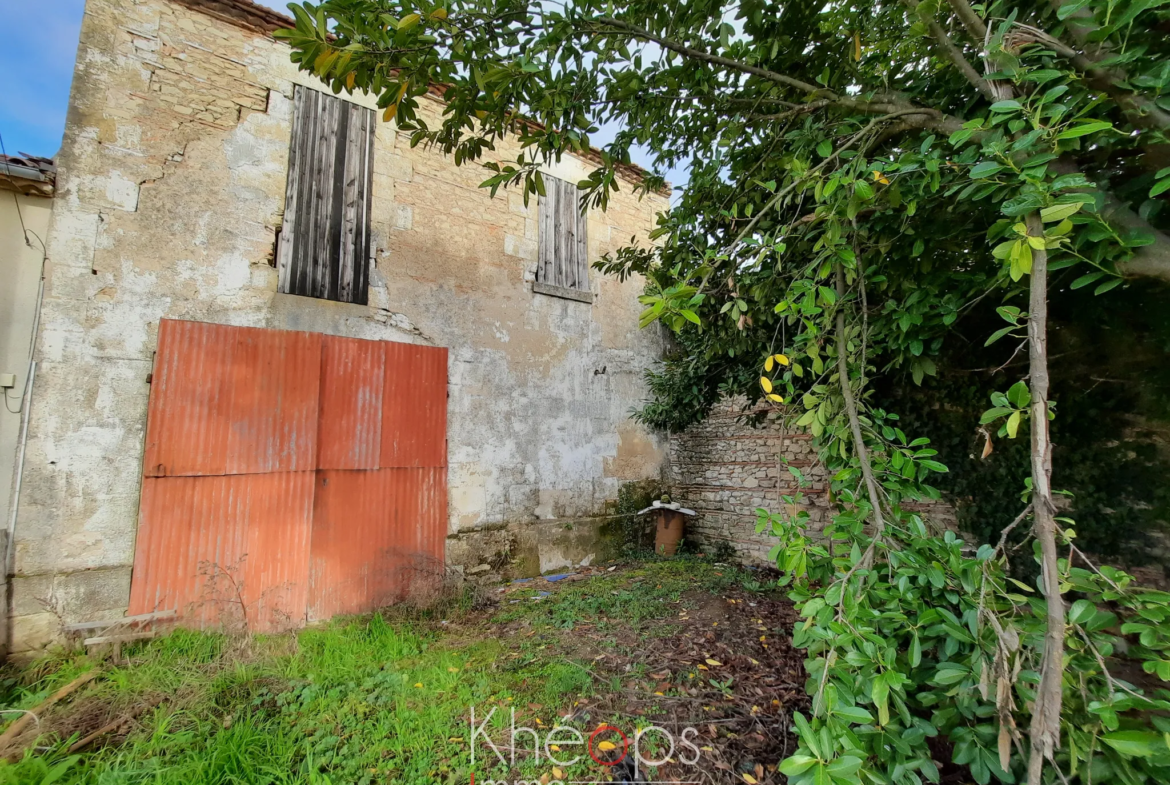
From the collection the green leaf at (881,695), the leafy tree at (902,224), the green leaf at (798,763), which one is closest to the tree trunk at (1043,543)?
the leafy tree at (902,224)

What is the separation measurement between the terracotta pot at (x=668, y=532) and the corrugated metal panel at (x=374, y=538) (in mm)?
3280

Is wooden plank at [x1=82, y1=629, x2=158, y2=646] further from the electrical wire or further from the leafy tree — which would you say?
the leafy tree

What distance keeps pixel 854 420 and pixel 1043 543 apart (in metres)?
0.88

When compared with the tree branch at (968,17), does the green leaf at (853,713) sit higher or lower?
lower

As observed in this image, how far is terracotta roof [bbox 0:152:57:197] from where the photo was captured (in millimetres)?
3455

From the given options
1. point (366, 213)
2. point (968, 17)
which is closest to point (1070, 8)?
point (968, 17)

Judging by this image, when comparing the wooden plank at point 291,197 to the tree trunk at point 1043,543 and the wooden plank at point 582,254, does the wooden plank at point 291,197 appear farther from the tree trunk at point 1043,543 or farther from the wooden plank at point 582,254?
the tree trunk at point 1043,543

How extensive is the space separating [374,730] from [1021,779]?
3.10 m

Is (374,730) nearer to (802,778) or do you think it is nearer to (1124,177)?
(802,778)

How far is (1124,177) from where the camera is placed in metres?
2.00

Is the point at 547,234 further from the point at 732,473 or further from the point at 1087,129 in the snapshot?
the point at 1087,129

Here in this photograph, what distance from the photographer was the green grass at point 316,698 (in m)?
2.39

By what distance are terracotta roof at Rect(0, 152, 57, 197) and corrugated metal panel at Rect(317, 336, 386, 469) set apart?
221cm

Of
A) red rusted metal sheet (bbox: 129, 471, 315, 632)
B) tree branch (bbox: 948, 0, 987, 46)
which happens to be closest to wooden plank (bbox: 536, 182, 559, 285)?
red rusted metal sheet (bbox: 129, 471, 315, 632)
